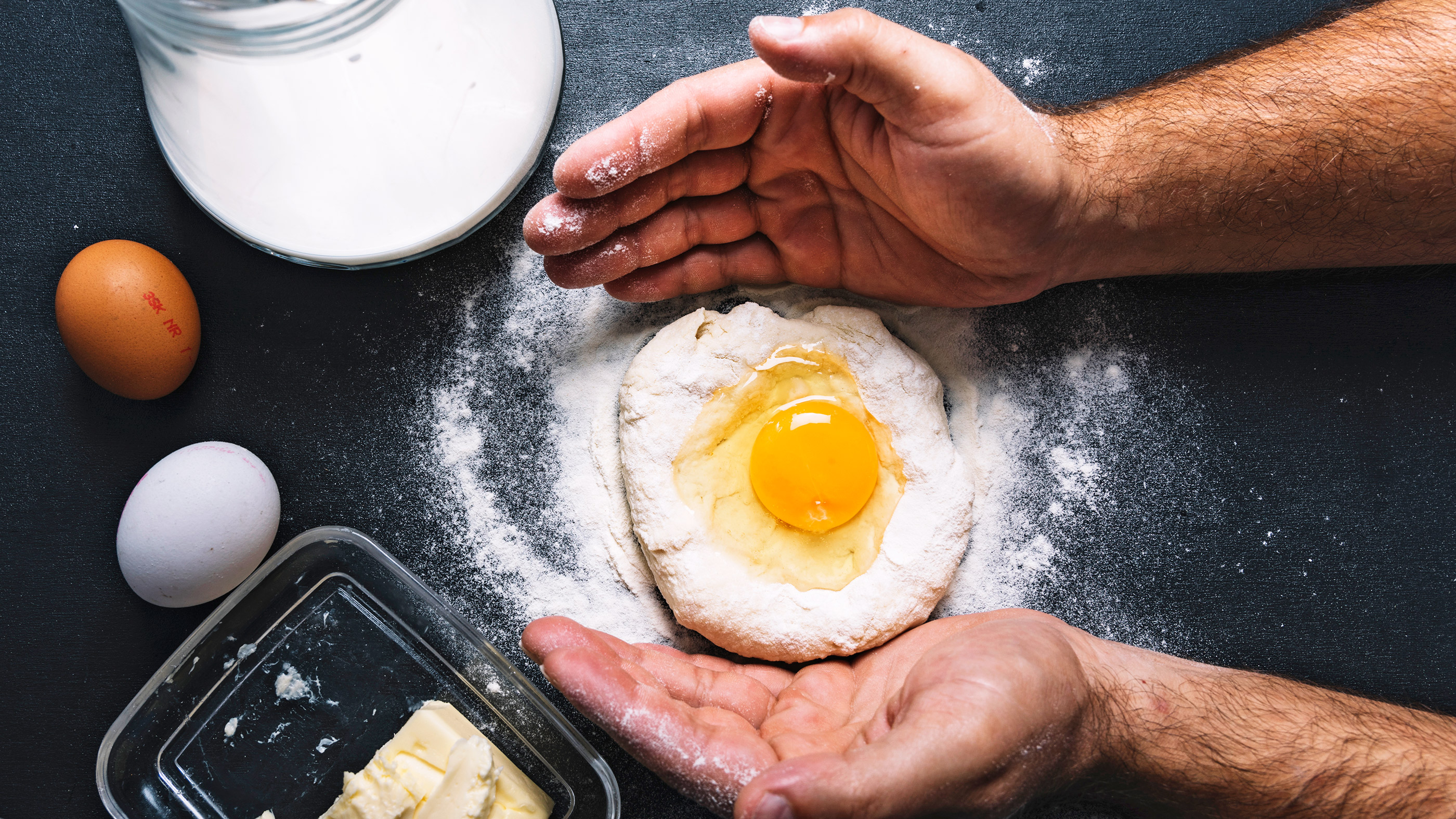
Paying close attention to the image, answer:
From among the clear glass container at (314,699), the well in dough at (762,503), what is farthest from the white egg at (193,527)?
the well in dough at (762,503)

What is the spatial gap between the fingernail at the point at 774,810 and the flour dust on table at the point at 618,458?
2.18ft

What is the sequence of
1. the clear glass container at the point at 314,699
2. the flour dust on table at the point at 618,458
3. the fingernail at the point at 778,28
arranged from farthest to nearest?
the flour dust on table at the point at 618,458, the clear glass container at the point at 314,699, the fingernail at the point at 778,28

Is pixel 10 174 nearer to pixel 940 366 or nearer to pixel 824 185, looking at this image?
pixel 824 185

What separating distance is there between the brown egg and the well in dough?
0.98 metres

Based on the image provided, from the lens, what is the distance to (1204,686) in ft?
5.44

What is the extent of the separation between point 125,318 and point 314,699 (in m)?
0.91

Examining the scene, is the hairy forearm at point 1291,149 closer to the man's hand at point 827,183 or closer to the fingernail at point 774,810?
the man's hand at point 827,183

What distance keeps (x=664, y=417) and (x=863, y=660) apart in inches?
27.3

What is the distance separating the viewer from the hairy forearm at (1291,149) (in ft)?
5.49

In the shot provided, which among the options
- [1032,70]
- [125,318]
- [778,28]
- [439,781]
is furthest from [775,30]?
[439,781]

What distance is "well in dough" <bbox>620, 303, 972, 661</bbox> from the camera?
1.70 meters

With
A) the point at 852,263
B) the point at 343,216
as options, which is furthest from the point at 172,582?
the point at 852,263

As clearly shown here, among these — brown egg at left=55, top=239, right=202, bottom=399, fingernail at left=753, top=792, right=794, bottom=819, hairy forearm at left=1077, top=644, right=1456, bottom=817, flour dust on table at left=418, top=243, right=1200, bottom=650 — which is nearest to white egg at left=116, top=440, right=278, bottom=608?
brown egg at left=55, top=239, right=202, bottom=399

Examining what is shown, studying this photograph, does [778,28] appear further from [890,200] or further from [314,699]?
[314,699]
